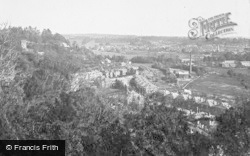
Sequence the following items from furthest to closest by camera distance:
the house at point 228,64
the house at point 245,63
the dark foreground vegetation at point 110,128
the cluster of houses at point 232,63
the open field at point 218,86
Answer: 1. the house at point 228,64
2. the cluster of houses at point 232,63
3. the house at point 245,63
4. the open field at point 218,86
5. the dark foreground vegetation at point 110,128

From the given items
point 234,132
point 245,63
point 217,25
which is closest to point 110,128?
point 234,132

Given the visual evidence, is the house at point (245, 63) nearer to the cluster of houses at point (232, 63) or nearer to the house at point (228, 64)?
the cluster of houses at point (232, 63)

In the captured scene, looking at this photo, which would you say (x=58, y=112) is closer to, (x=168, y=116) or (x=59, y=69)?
(x=168, y=116)

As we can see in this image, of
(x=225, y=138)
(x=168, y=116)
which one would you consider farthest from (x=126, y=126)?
(x=225, y=138)

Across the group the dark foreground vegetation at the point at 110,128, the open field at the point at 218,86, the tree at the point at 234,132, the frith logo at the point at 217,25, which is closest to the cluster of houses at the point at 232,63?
the open field at the point at 218,86

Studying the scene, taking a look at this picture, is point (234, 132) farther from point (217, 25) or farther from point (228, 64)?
point (228, 64)

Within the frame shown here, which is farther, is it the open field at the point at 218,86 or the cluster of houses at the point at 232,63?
the cluster of houses at the point at 232,63

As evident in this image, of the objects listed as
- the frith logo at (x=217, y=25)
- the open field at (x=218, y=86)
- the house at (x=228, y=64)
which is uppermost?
the frith logo at (x=217, y=25)

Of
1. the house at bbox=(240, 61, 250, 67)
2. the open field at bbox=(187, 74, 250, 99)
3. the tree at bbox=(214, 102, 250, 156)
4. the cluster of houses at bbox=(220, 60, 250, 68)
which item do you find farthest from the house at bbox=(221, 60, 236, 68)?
the tree at bbox=(214, 102, 250, 156)

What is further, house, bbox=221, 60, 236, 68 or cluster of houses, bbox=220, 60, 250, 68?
house, bbox=221, 60, 236, 68

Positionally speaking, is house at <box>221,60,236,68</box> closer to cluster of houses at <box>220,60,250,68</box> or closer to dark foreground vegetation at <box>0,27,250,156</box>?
cluster of houses at <box>220,60,250,68</box>

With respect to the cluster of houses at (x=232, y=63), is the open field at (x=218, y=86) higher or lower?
lower
